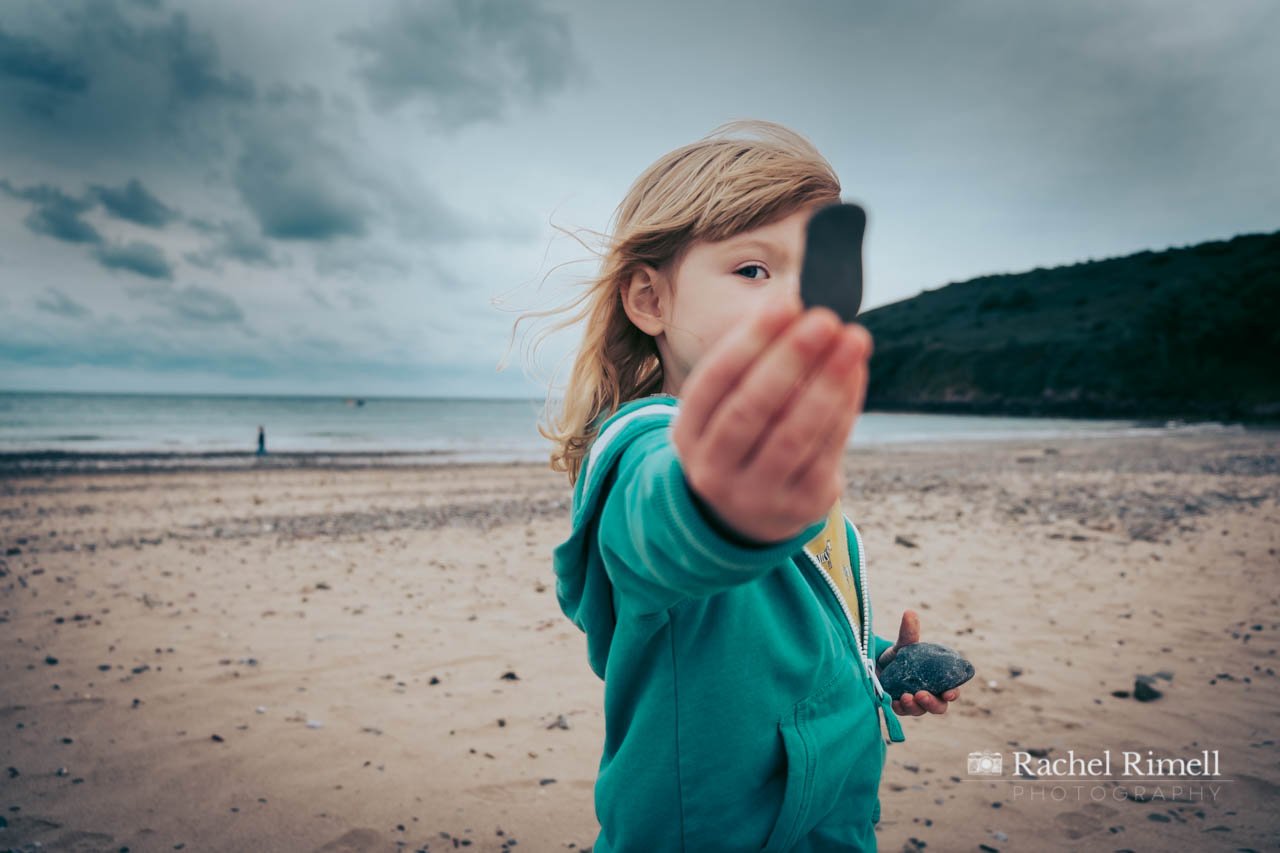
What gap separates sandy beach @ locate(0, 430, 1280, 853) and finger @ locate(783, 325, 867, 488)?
2830 mm

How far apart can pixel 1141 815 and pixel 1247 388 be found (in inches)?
2691

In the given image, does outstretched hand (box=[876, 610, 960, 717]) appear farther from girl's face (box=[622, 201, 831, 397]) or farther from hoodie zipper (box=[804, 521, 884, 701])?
girl's face (box=[622, 201, 831, 397])

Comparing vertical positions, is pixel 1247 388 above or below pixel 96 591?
above

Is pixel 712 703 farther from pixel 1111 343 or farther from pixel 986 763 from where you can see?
pixel 1111 343

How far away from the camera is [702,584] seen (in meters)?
0.72

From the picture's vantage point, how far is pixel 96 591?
595 cm

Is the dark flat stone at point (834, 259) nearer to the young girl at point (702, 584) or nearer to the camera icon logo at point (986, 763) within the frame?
the young girl at point (702, 584)

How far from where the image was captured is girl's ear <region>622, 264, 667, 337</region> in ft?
4.58

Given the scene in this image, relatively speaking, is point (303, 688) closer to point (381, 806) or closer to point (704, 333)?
point (381, 806)

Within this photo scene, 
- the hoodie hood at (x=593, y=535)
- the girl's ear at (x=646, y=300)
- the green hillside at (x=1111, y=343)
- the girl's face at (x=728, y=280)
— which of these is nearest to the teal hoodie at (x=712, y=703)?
the hoodie hood at (x=593, y=535)

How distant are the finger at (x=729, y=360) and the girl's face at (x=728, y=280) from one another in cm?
71

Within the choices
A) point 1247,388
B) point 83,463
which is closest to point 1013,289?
point 1247,388

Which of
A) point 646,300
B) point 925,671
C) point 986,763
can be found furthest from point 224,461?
point 925,671

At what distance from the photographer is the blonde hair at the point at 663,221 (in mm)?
1269
